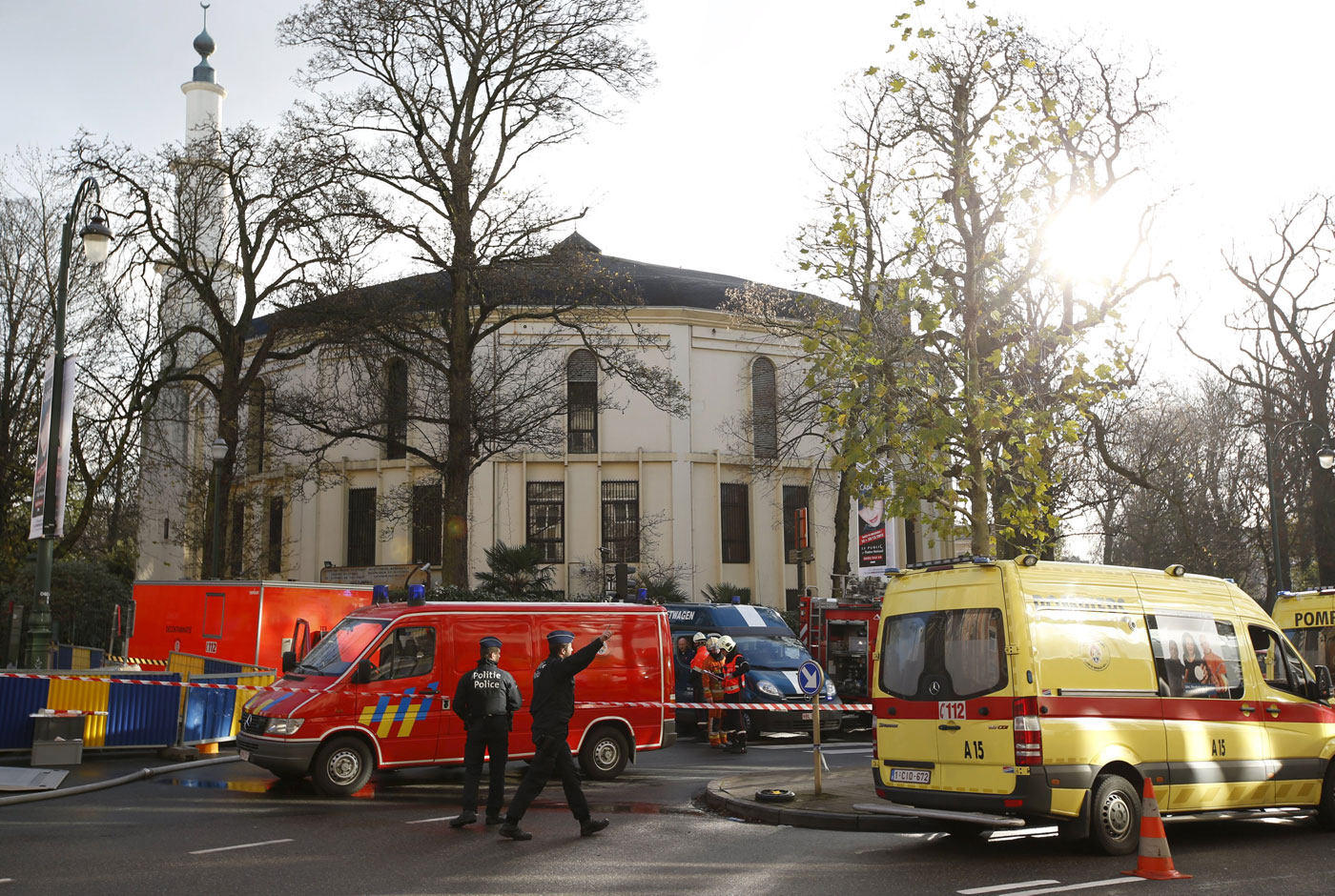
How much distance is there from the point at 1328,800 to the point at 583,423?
32.7 m

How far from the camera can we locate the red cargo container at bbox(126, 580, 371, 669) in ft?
70.1

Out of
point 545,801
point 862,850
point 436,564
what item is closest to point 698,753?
point 545,801

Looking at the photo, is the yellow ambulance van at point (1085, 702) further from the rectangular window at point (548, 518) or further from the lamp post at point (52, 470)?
the rectangular window at point (548, 518)

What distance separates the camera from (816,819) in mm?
10656

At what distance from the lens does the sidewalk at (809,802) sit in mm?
10508

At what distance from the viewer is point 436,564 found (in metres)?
39.8

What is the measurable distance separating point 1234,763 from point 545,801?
21.9 feet

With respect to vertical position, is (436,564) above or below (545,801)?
above

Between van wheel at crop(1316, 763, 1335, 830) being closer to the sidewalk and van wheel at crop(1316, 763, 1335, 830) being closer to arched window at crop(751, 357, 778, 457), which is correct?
the sidewalk

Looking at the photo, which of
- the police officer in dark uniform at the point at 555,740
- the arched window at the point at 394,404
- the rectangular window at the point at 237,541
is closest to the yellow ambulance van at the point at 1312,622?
the police officer in dark uniform at the point at 555,740

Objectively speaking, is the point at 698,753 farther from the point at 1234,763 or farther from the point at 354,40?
the point at 354,40

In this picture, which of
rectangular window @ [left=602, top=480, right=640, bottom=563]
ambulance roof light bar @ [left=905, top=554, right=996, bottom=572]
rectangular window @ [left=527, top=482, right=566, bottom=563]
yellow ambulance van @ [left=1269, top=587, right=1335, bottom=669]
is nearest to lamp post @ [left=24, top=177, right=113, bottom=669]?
ambulance roof light bar @ [left=905, top=554, right=996, bottom=572]

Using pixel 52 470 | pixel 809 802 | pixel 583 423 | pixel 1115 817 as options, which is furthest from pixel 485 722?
pixel 583 423

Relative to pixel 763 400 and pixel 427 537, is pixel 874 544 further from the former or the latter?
pixel 427 537
